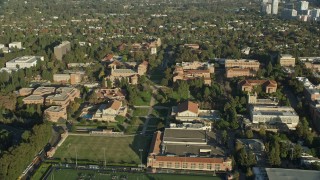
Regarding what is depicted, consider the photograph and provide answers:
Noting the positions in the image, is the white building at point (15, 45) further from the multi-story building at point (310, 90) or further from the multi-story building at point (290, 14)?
the multi-story building at point (290, 14)

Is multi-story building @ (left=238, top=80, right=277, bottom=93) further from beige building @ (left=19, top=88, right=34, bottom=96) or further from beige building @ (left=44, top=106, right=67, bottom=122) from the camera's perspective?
beige building @ (left=19, top=88, right=34, bottom=96)

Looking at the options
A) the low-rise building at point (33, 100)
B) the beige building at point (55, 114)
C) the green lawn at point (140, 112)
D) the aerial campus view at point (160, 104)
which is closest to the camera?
the aerial campus view at point (160, 104)

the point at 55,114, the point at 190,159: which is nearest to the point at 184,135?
the point at 190,159

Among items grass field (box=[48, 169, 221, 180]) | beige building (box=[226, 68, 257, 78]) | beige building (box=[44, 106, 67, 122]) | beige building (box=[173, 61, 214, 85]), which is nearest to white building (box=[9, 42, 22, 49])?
beige building (box=[173, 61, 214, 85])

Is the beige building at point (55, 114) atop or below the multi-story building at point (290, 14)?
below

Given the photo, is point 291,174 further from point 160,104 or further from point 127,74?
point 127,74

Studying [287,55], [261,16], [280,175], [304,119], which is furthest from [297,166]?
[261,16]

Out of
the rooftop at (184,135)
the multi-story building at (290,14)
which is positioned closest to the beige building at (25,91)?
the rooftop at (184,135)
